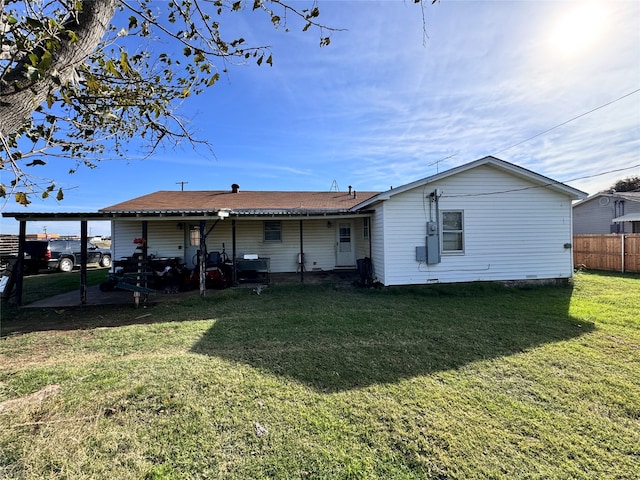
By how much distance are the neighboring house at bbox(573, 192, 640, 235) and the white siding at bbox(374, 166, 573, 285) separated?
1279cm

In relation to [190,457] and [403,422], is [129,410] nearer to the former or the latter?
[190,457]

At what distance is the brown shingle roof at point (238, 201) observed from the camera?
40.8 ft

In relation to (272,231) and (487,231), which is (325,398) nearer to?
(487,231)

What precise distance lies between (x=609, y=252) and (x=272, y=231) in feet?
47.7

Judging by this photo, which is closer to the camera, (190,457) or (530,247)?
(190,457)

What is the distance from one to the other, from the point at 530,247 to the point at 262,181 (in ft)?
46.6

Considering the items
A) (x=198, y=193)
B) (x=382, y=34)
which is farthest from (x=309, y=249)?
(x=382, y=34)

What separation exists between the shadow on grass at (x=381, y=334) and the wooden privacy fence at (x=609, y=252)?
715cm

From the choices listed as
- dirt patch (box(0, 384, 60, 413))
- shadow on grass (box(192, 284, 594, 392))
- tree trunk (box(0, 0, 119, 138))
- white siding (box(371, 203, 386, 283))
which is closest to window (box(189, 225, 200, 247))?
shadow on grass (box(192, 284, 594, 392))

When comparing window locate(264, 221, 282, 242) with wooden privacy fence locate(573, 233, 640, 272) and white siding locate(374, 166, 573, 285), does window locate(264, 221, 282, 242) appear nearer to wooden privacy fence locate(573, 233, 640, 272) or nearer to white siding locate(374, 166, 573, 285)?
white siding locate(374, 166, 573, 285)

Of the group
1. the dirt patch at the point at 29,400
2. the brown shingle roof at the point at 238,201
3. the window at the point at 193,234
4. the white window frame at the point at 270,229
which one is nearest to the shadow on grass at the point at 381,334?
the dirt patch at the point at 29,400

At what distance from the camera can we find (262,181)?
1862 centimetres

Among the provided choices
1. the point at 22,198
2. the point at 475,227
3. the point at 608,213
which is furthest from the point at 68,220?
the point at 608,213

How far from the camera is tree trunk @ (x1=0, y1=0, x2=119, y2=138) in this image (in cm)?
184
